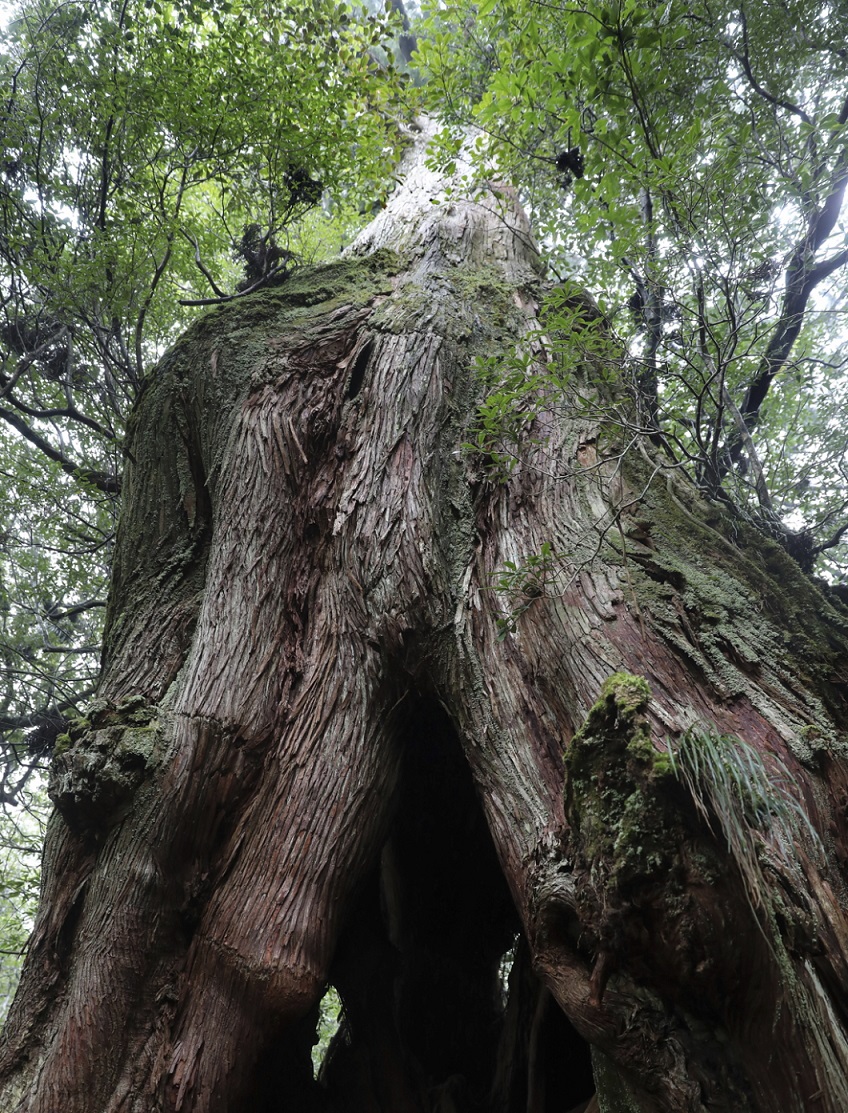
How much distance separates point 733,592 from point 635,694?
0.99 meters

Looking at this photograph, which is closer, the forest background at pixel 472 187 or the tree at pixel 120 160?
the forest background at pixel 472 187

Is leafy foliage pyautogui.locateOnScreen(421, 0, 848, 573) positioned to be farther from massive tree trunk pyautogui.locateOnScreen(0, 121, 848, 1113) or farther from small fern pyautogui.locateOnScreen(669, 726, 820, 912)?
small fern pyautogui.locateOnScreen(669, 726, 820, 912)

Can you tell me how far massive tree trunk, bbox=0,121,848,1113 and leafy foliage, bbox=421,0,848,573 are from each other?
28.4 inches

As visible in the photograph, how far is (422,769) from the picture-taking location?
370 cm

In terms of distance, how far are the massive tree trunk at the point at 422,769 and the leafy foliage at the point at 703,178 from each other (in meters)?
0.72

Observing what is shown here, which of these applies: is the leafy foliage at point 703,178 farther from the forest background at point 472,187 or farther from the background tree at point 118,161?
the background tree at point 118,161

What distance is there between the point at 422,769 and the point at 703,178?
10.4ft

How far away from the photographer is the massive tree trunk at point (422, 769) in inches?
66.1

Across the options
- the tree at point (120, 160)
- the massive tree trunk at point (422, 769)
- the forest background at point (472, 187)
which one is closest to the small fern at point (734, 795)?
the massive tree trunk at point (422, 769)

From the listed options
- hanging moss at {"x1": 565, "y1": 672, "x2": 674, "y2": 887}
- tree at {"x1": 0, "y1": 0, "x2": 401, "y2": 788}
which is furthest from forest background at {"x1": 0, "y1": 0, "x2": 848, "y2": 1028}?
hanging moss at {"x1": 565, "y1": 672, "x2": 674, "y2": 887}

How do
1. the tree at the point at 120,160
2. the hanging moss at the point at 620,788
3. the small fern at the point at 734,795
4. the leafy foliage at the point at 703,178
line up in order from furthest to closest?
1. the tree at the point at 120,160
2. the leafy foliage at the point at 703,178
3. the hanging moss at the point at 620,788
4. the small fern at the point at 734,795

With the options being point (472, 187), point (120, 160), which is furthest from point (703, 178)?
point (120, 160)

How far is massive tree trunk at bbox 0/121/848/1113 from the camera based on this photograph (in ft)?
5.50

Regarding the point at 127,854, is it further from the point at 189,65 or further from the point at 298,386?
the point at 189,65
